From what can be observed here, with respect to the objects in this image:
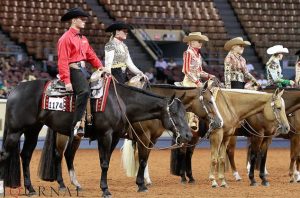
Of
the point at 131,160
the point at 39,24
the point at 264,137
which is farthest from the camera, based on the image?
the point at 39,24

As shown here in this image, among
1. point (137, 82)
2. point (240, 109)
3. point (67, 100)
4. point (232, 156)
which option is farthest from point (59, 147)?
point (232, 156)

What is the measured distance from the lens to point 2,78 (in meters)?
24.3

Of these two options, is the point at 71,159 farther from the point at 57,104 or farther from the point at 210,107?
the point at 210,107

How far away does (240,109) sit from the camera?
14.5 meters

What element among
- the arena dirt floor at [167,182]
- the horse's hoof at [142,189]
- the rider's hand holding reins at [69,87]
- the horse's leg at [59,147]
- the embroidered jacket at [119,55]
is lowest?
the arena dirt floor at [167,182]

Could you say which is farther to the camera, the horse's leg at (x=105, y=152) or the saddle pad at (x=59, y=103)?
the saddle pad at (x=59, y=103)

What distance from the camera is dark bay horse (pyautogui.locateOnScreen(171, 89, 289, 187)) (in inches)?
563

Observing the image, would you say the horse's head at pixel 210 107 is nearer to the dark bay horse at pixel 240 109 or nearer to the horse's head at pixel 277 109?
the dark bay horse at pixel 240 109

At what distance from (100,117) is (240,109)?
323cm

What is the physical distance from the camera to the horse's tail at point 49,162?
44.2 ft

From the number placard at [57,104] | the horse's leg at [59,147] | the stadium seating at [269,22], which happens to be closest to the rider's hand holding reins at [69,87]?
the number placard at [57,104]

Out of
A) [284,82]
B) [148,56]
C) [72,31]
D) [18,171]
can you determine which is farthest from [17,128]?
[148,56]

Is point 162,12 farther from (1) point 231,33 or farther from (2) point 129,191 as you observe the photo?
(2) point 129,191

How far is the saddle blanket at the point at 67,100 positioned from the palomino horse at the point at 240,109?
2.82 meters
